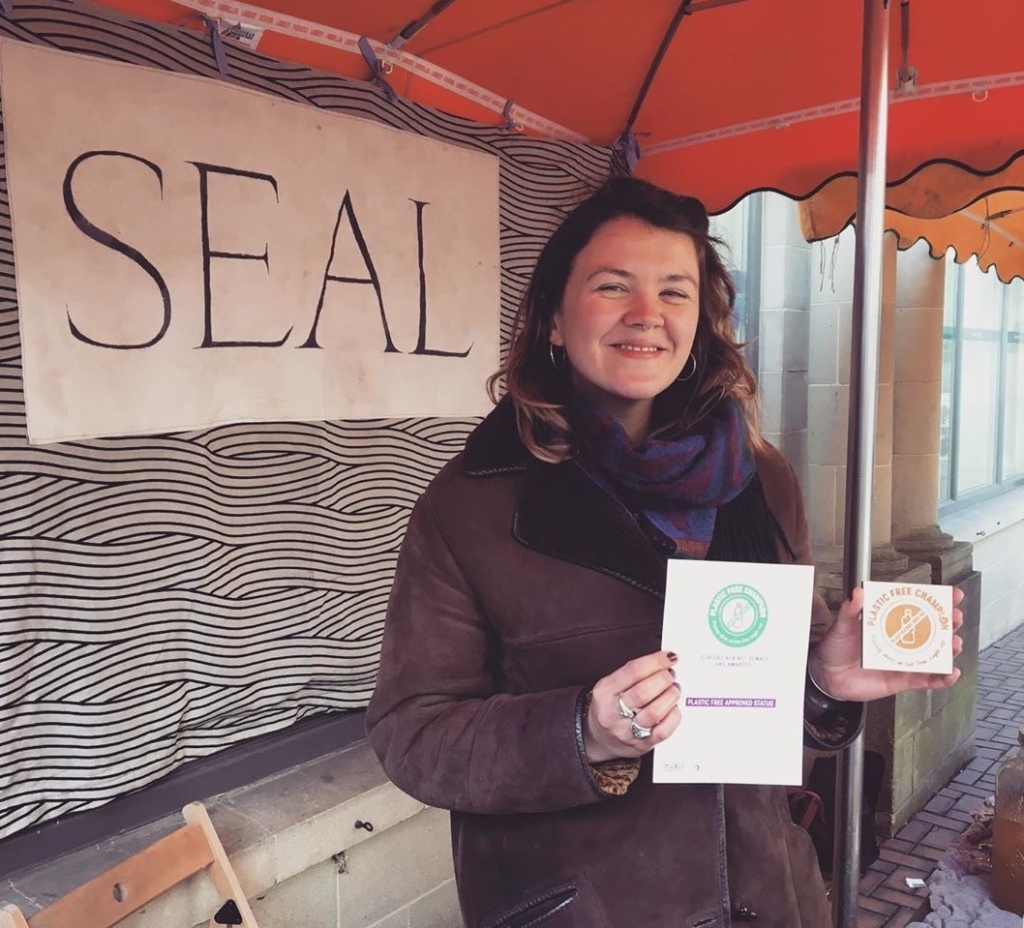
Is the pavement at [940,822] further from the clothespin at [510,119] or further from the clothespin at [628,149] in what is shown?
the clothespin at [510,119]

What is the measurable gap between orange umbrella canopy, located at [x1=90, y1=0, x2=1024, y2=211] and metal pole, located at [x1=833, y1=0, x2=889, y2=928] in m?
0.15

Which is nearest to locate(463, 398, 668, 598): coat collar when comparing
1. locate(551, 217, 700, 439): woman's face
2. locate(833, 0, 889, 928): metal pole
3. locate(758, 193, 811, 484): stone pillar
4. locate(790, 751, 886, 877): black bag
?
locate(551, 217, 700, 439): woman's face

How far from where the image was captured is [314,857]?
222 cm

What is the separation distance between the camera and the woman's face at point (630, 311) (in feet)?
4.39

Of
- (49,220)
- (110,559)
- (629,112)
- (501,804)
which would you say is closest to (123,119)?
(49,220)

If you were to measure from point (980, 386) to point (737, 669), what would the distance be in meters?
7.17

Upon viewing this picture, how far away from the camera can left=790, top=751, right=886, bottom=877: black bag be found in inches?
115

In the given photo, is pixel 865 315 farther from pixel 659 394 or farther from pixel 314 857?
pixel 314 857

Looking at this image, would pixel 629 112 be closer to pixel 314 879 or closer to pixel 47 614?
pixel 47 614

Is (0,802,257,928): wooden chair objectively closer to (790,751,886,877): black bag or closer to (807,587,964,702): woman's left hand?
(807,587,964,702): woman's left hand

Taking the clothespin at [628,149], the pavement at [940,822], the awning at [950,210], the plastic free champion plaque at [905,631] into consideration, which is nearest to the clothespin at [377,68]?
the clothespin at [628,149]

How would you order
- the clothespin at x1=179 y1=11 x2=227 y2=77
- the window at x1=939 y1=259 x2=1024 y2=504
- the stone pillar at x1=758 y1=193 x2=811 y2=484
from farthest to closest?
the window at x1=939 y1=259 x2=1024 y2=504, the stone pillar at x1=758 y1=193 x2=811 y2=484, the clothespin at x1=179 y1=11 x2=227 y2=77

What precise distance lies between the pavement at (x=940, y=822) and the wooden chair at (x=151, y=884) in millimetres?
1857

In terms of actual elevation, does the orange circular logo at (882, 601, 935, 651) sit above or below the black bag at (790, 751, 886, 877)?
above
